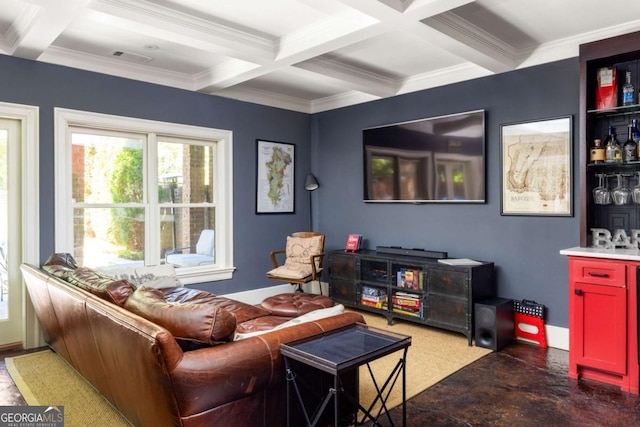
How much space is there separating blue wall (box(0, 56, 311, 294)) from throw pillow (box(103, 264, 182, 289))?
0.72m

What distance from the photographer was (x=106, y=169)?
4.30m

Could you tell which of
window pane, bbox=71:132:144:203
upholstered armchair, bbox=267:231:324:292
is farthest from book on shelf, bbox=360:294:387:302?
window pane, bbox=71:132:144:203

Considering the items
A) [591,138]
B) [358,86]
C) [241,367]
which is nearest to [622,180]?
[591,138]

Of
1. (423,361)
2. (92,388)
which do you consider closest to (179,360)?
(92,388)

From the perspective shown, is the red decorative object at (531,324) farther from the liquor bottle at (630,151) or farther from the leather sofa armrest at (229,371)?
the leather sofa armrest at (229,371)

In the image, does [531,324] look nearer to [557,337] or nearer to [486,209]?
[557,337]

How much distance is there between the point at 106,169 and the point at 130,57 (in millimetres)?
1096

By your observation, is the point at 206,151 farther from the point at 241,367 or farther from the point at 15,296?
the point at 241,367

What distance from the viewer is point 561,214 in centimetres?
377

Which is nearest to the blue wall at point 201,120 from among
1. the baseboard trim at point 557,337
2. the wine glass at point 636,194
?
the baseboard trim at point 557,337

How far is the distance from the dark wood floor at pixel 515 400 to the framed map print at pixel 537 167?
4.41 feet

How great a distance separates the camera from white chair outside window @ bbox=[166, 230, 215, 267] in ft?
15.7

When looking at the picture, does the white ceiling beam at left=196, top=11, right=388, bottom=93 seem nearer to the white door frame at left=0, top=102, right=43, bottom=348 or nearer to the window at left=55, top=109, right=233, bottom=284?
the window at left=55, top=109, right=233, bottom=284

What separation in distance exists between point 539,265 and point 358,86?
247 centimetres
